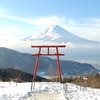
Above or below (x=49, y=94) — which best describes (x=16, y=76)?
above

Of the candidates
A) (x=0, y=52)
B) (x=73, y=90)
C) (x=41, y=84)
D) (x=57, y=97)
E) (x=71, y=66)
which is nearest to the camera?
(x=57, y=97)

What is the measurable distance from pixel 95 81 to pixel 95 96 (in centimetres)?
411

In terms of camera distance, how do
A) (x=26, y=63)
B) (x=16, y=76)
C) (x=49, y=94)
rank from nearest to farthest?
1. (x=49, y=94)
2. (x=16, y=76)
3. (x=26, y=63)

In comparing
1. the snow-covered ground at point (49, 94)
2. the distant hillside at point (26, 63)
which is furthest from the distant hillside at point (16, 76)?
the distant hillside at point (26, 63)

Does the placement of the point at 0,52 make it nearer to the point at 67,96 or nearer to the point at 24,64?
the point at 24,64

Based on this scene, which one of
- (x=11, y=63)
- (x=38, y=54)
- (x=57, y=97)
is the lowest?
(x=57, y=97)

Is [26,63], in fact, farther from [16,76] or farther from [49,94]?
[49,94]

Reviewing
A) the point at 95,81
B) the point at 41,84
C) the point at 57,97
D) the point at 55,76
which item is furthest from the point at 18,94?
the point at 55,76

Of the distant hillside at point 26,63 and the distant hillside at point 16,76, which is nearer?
the distant hillside at point 16,76

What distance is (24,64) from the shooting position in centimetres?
11869

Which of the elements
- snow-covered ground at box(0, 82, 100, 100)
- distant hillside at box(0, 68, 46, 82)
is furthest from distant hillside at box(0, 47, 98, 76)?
snow-covered ground at box(0, 82, 100, 100)

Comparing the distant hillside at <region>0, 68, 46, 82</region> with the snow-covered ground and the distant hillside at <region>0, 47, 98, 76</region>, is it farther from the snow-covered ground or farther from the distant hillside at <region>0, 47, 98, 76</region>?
the distant hillside at <region>0, 47, 98, 76</region>

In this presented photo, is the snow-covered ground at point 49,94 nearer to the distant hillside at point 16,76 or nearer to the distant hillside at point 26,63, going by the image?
the distant hillside at point 16,76

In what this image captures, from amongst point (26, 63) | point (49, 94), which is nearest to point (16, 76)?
point (49, 94)
